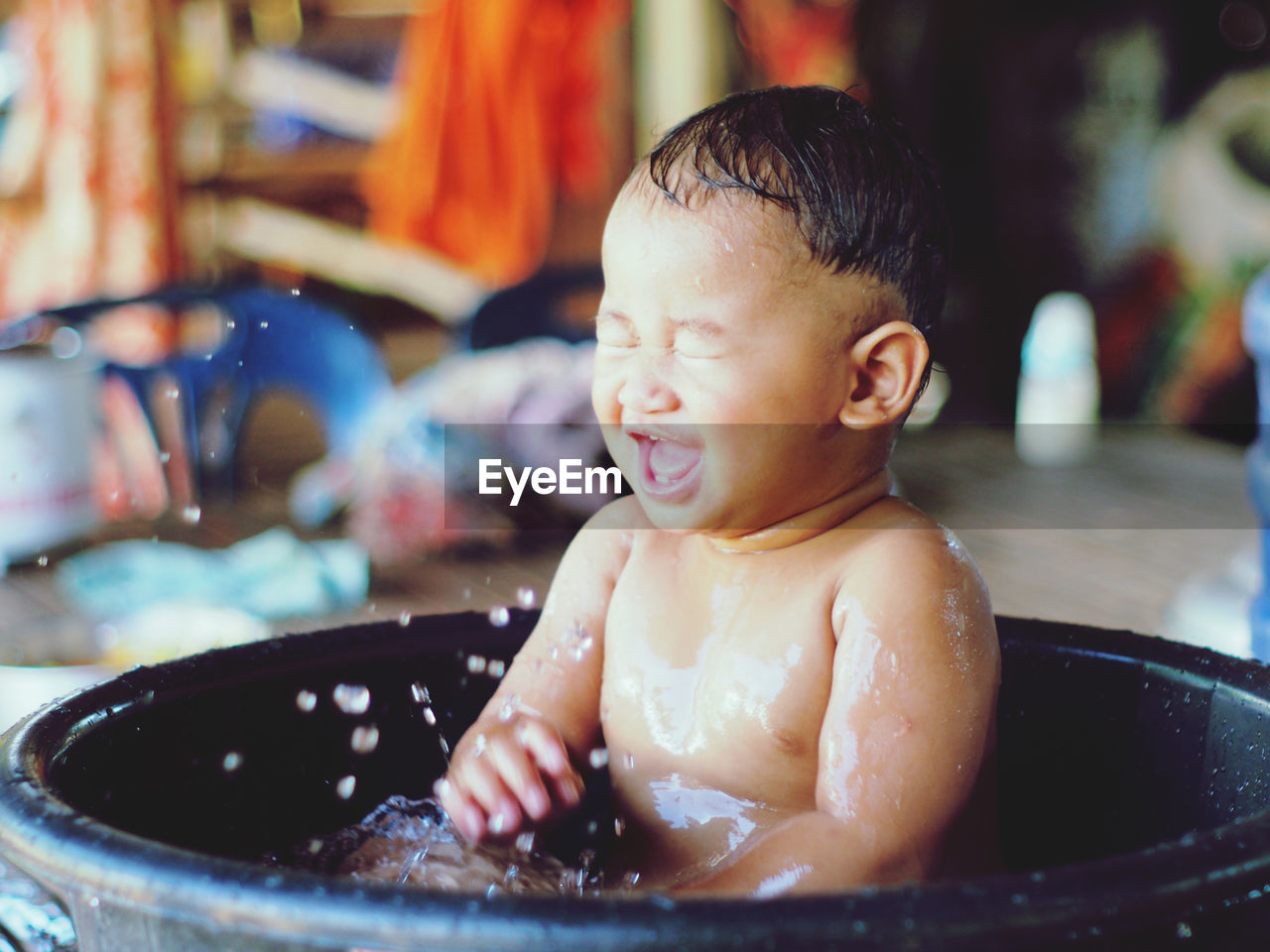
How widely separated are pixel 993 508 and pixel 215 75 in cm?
334

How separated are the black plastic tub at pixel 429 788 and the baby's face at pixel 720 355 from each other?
0.96ft

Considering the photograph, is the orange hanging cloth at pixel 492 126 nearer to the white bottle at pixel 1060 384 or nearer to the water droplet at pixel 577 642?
the white bottle at pixel 1060 384

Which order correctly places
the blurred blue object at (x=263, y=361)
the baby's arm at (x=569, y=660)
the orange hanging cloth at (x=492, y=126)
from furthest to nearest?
1. the orange hanging cloth at (x=492, y=126)
2. the blurred blue object at (x=263, y=361)
3. the baby's arm at (x=569, y=660)

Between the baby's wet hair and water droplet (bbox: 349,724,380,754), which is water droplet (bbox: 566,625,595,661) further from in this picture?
the baby's wet hair

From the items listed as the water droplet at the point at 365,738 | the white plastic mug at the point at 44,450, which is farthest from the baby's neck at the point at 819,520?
the white plastic mug at the point at 44,450

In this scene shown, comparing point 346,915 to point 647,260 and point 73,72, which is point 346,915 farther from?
point 73,72

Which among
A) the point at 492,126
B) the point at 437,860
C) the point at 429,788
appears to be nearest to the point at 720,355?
the point at 437,860

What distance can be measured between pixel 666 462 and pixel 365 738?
1.28 feet

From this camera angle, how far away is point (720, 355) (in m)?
0.78

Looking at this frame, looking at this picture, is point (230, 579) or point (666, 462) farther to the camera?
point (230, 579)

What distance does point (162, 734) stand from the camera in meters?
0.86

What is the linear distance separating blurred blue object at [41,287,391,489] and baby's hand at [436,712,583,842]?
2.27m

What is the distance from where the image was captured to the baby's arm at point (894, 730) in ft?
2.36

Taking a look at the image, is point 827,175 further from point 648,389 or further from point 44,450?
point 44,450
